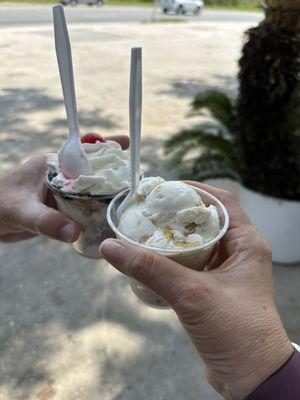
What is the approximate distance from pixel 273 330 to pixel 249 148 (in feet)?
7.11

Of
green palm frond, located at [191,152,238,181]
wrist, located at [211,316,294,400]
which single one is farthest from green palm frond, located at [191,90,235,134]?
wrist, located at [211,316,294,400]

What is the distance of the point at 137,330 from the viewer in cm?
289

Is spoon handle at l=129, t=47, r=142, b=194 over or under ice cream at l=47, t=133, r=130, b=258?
over

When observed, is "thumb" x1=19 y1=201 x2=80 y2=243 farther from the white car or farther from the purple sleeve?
the white car

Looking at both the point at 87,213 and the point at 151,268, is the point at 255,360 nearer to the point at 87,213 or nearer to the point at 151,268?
the point at 151,268

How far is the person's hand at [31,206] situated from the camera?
1523 millimetres

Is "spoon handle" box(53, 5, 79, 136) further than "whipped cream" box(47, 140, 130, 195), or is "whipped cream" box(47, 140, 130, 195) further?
"whipped cream" box(47, 140, 130, 195)

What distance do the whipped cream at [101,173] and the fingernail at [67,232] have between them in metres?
0.13

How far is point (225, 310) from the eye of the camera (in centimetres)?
127

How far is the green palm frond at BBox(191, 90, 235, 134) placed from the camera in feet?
11.7

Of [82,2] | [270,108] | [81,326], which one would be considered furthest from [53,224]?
[82,2]

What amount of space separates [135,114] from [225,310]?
2.17 feet

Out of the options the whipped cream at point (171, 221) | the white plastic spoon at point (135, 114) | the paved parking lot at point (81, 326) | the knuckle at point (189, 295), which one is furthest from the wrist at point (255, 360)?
the paved parking lot at point (81, 326)

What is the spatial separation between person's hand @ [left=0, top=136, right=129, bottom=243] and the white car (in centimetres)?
2340
